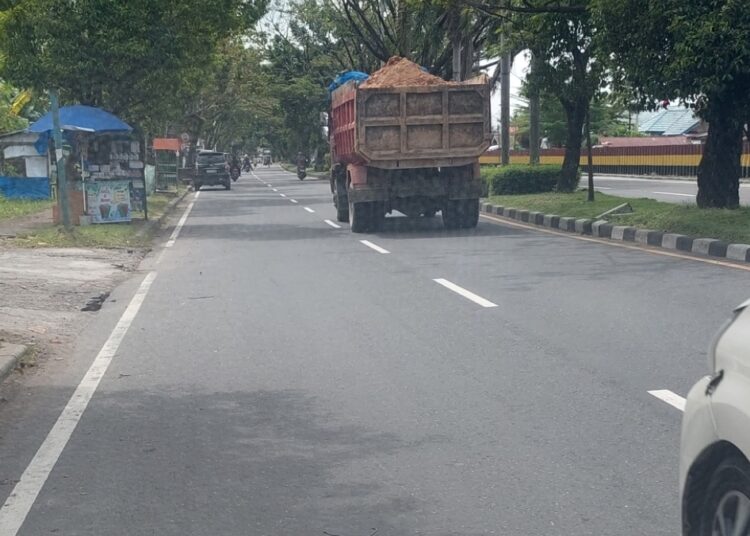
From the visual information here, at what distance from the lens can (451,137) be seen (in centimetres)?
1869

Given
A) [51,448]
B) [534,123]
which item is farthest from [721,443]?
[534,123]

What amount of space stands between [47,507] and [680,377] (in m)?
4.28

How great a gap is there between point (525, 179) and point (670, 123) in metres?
55.9

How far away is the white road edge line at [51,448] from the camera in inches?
190

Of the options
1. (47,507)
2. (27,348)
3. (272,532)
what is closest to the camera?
(272,532)

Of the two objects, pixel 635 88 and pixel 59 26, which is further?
pixel 59 26

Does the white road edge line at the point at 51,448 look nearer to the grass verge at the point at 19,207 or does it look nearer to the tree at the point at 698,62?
the tree at the point at 698,62

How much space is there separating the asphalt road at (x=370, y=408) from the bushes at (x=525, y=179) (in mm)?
15674

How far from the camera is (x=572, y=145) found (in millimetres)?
27000

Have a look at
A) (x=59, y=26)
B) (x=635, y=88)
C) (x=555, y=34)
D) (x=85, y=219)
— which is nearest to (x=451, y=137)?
(x=635, y=88)

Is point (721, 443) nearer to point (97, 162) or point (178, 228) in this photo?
point (97, 162)

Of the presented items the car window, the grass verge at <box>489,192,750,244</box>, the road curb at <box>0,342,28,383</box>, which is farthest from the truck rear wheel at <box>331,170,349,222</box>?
the car window

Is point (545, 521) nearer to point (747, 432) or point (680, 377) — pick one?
point (747, 432)

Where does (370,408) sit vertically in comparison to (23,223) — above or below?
above
